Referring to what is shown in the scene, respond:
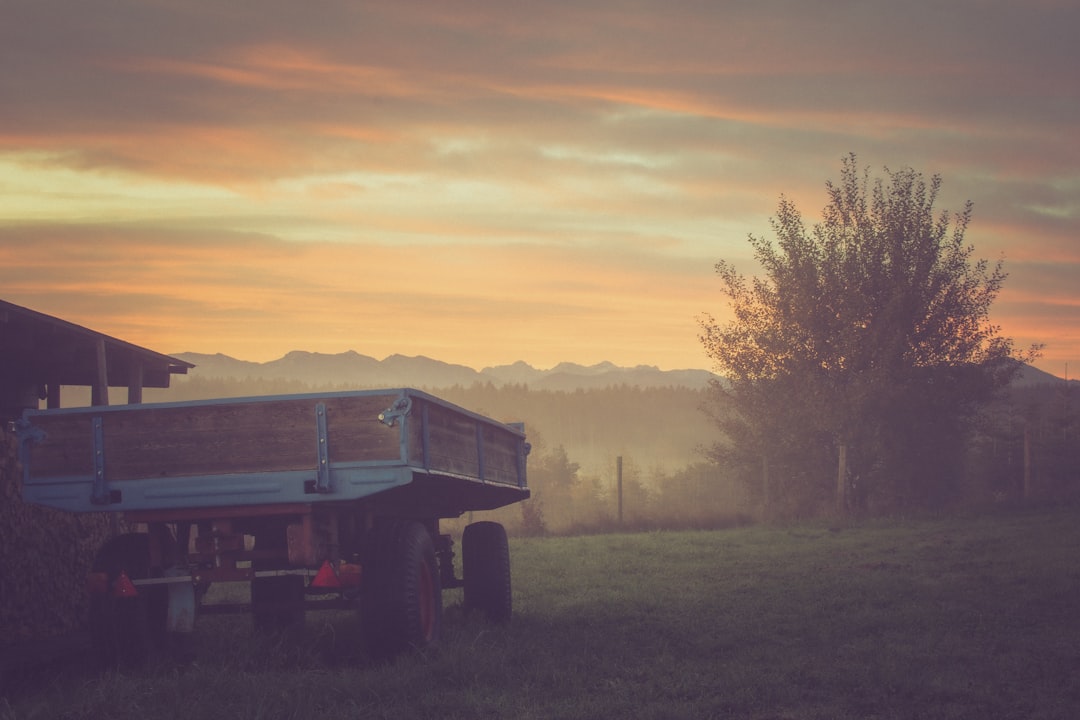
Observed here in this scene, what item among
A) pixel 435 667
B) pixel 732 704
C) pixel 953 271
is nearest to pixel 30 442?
pixel 435 667

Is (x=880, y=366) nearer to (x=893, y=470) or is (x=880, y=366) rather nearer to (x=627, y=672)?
(x=893, y=470)

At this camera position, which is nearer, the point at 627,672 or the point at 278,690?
the point at 278,690

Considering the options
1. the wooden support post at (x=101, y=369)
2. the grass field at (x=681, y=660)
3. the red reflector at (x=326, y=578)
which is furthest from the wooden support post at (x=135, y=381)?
the red reflector at (x=326, y=578)

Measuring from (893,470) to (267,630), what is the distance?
2298cm

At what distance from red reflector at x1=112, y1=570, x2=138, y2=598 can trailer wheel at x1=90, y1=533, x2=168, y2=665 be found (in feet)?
0.29

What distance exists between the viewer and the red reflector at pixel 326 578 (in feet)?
23.4

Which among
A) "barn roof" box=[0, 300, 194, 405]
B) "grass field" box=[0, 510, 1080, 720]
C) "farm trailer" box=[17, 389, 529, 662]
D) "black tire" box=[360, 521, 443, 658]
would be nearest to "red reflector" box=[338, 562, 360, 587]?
"farm trailer" box=[17, 389, 529, 662]

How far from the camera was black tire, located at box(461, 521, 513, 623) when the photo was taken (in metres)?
10.5

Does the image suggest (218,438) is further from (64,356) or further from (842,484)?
(842,484)

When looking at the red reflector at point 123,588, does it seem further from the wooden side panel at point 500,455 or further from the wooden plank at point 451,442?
the wooden side panel at point 500,455

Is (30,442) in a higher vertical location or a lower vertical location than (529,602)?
higher

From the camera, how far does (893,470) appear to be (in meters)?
29.1

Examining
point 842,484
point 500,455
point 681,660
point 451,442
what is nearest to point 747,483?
point 842,484

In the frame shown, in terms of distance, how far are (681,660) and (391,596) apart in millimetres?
2349
